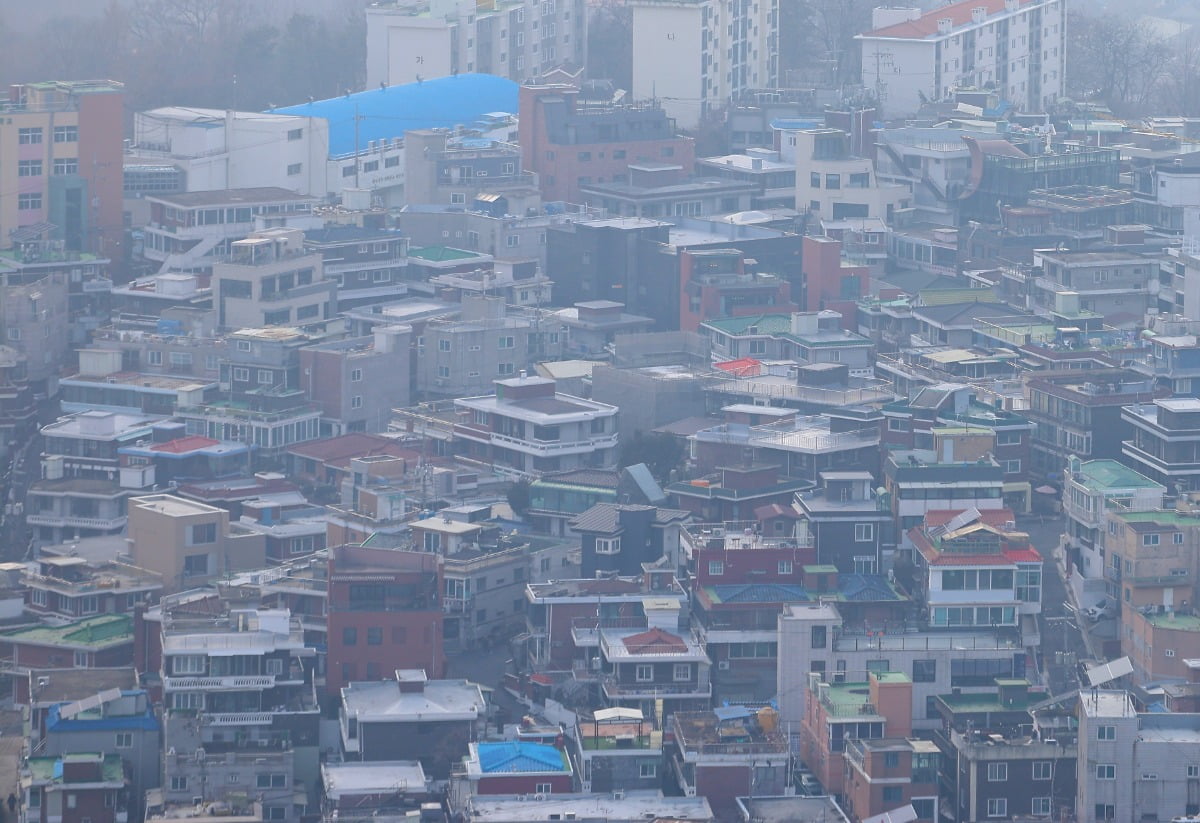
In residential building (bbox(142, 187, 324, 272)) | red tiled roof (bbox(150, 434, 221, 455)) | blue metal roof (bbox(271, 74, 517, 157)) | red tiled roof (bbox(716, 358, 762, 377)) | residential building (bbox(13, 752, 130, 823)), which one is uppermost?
blue metal roof (bbox(271, 74, 517, 157))

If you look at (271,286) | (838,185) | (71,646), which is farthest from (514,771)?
(838,185)

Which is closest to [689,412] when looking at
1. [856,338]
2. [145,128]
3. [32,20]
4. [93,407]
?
[856,338]

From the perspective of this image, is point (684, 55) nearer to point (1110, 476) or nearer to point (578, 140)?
point (578, 140)

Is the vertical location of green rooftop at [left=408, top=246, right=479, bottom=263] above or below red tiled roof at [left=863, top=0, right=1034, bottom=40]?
below

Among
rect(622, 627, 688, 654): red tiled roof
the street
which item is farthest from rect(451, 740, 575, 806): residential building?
the street

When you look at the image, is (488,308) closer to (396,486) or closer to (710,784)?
(396,486)

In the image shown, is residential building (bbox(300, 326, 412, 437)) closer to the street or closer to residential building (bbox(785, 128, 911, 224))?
the street
